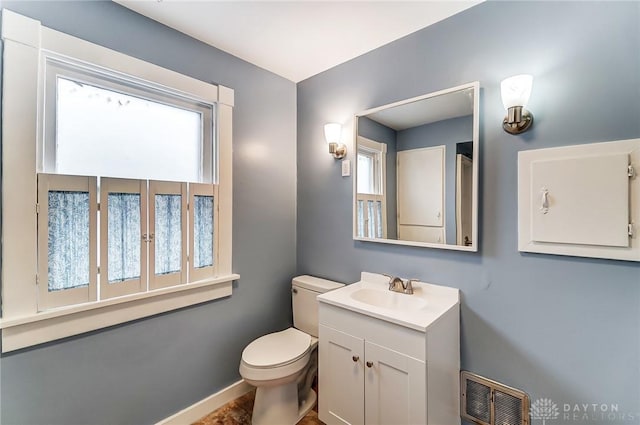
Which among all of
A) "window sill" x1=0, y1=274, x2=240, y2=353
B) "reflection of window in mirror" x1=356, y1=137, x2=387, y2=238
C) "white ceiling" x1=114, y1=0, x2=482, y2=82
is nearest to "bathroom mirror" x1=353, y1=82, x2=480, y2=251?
"reflection of window in mirror" x1=356, y1=137, x2=387, y2=238

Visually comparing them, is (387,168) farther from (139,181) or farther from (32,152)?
(32,152)

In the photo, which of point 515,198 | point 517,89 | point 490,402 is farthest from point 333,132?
point 490,402

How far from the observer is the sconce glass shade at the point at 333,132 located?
1989mm

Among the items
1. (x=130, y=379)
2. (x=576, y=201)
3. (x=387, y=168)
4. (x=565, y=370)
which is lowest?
(x=130, y=379)

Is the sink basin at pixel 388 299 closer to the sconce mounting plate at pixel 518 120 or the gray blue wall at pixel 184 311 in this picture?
the gray blue wall at pixel 184 311

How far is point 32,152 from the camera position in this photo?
1.20 meters

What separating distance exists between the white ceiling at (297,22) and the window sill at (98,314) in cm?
157

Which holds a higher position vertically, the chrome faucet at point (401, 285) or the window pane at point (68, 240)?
the window pane at point (68, 240)

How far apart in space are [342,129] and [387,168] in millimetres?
501

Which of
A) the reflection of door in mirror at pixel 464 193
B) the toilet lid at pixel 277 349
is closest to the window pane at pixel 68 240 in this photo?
the toilet lid at pixel 277 349

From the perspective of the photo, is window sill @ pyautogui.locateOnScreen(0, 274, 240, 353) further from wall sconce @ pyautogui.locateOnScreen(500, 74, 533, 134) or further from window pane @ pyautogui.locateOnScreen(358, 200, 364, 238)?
wall sconce @ pyautogui.locateOnScreen(500, 74, 533, 134)

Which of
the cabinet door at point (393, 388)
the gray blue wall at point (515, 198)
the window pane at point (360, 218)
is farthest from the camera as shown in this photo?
the window pane at point (360, 218)

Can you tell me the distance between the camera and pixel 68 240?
1289 mm

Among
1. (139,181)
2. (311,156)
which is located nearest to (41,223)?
(139,181)
